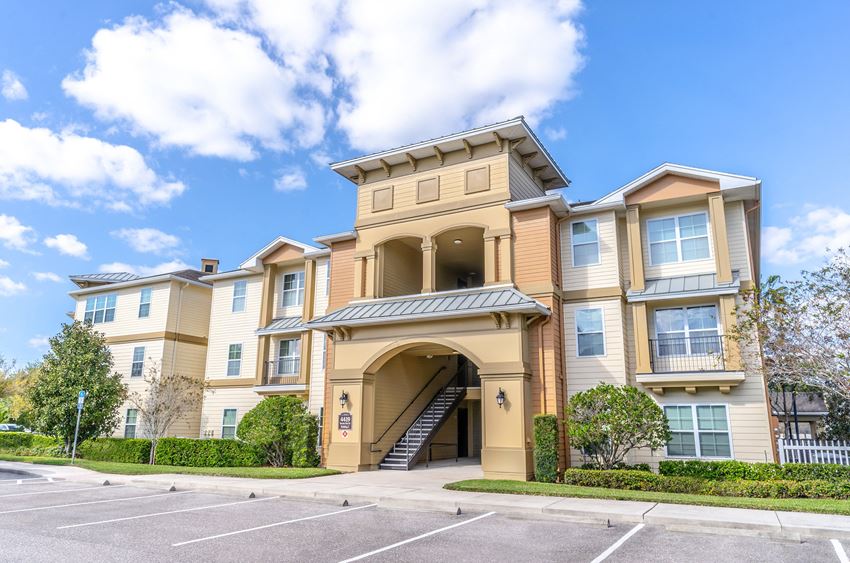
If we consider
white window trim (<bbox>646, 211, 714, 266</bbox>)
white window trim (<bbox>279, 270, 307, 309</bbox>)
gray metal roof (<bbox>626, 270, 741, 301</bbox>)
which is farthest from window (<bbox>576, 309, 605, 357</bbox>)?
white window trim (<bbox>279, 270, 307, 309</bbox>)

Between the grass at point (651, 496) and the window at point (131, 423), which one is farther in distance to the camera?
the window at point (131, 423)

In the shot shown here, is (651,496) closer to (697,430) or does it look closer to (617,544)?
(617,544)

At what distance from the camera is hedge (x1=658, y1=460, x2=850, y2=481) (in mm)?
13688

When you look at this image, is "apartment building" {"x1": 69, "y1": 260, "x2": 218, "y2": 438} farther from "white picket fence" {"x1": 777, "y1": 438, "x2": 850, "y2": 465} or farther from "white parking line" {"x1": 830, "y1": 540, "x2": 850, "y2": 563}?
"white parking line" {"x1": 830, "y1": 540, "x2": 850, "y2": 563}

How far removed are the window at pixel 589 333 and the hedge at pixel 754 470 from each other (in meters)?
3.75

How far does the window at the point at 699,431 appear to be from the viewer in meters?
16.4

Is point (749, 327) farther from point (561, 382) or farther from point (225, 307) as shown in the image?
point (225, 307)

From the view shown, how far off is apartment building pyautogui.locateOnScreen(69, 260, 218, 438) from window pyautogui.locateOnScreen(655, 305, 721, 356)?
20664mm

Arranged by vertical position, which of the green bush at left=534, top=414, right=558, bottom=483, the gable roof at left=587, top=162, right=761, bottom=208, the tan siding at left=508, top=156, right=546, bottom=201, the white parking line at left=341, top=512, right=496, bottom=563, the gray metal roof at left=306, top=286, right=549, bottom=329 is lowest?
the white parking line at left=341, top=512, right=496, bottom=563

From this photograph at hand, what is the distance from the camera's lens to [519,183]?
803 inches

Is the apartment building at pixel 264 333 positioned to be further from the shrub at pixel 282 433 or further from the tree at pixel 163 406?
the shrub at pixel 282 433

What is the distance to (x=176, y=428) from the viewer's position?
2669 centimetres

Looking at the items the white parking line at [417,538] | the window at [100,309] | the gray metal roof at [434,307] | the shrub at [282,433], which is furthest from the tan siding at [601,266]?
the window at [100,309]

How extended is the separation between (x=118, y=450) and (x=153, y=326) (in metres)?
7.44
